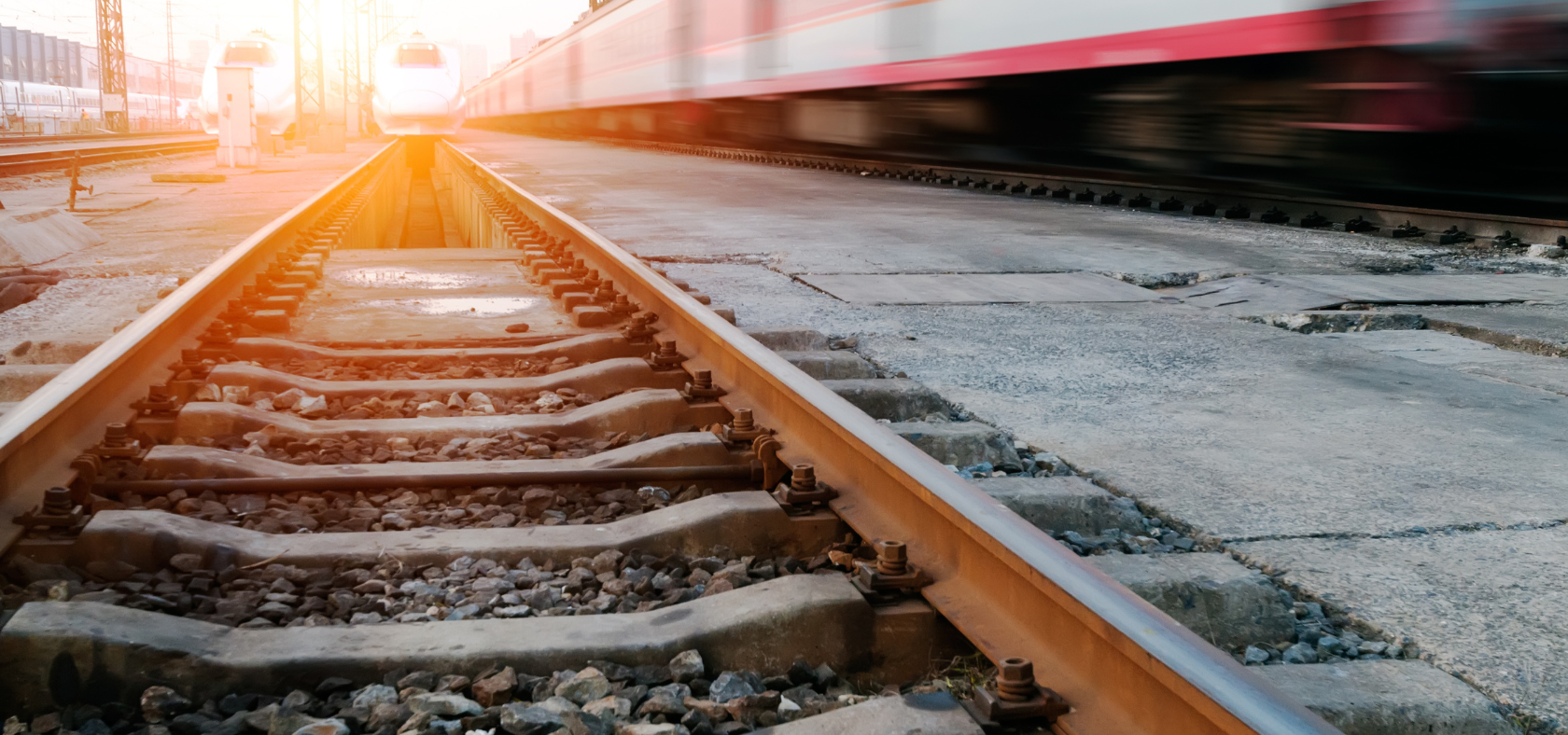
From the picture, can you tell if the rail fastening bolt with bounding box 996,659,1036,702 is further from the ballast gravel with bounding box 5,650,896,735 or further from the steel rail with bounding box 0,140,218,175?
the steel rail with bounding box 0,140,218,175

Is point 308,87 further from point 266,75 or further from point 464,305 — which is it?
point 464,305

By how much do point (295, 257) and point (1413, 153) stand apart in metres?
5.10

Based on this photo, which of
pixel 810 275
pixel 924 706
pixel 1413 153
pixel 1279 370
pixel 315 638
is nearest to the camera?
pixel 924 706

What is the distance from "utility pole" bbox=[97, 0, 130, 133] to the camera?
43.0m

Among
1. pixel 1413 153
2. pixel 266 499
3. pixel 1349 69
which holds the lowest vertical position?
pixel 266 499

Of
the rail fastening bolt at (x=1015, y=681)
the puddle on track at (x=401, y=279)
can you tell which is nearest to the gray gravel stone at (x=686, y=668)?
the rail fastening bolt at (x=1015, y=681)

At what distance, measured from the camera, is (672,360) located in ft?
11.6

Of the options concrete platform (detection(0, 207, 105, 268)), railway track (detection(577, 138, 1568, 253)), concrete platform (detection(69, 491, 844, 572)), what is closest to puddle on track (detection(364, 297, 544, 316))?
concrete platform (detection(0, 207, 105, 268))

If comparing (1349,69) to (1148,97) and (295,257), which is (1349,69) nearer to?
(1148,97)

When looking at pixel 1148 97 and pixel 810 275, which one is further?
pixel 1148 97

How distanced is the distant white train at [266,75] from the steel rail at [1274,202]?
17.3 m

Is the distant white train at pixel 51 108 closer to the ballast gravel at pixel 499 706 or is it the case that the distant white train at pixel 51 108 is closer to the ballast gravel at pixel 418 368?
the ballast gravel at pixel 418 368

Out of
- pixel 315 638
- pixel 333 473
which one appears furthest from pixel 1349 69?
pixel 315 638

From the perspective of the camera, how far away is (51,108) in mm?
59781
